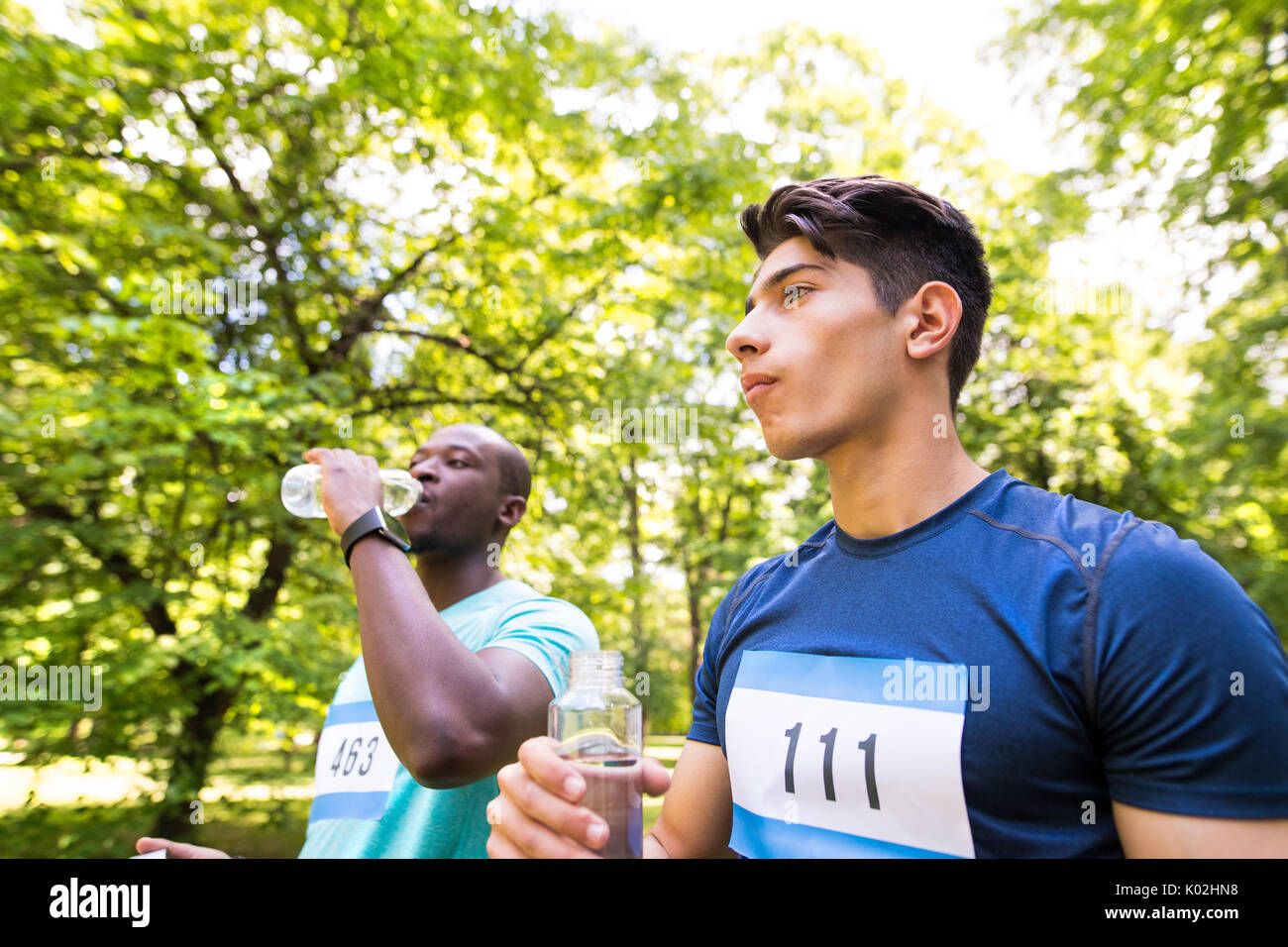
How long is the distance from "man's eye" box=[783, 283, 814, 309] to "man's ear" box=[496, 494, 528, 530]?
151cm

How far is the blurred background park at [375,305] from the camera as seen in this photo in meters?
5.55

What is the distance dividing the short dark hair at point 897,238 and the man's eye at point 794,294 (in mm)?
88

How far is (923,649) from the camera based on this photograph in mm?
1259

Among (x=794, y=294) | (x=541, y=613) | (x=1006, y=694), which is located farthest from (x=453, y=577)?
(x=1006, y=694)

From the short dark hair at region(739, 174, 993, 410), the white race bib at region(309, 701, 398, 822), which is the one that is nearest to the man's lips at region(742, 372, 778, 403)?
the short dark hair at region(739, 174, 993, 410)

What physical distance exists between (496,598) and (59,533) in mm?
5431

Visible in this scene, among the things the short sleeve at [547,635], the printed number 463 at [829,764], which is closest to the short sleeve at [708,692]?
the printed number 463 at [829,764]

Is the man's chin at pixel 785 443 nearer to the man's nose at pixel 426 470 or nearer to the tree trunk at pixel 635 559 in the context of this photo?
the man's nose at pixel 426 470

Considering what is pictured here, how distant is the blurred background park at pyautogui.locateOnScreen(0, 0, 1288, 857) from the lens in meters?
5.55

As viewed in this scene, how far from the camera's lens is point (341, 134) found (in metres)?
7.26

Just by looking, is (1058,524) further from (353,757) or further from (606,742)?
(353,757)

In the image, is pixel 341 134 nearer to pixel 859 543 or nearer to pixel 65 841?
pixel 65 841

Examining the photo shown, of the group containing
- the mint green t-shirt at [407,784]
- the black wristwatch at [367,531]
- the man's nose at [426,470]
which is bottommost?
the mint green t-shirt at [407,784]
